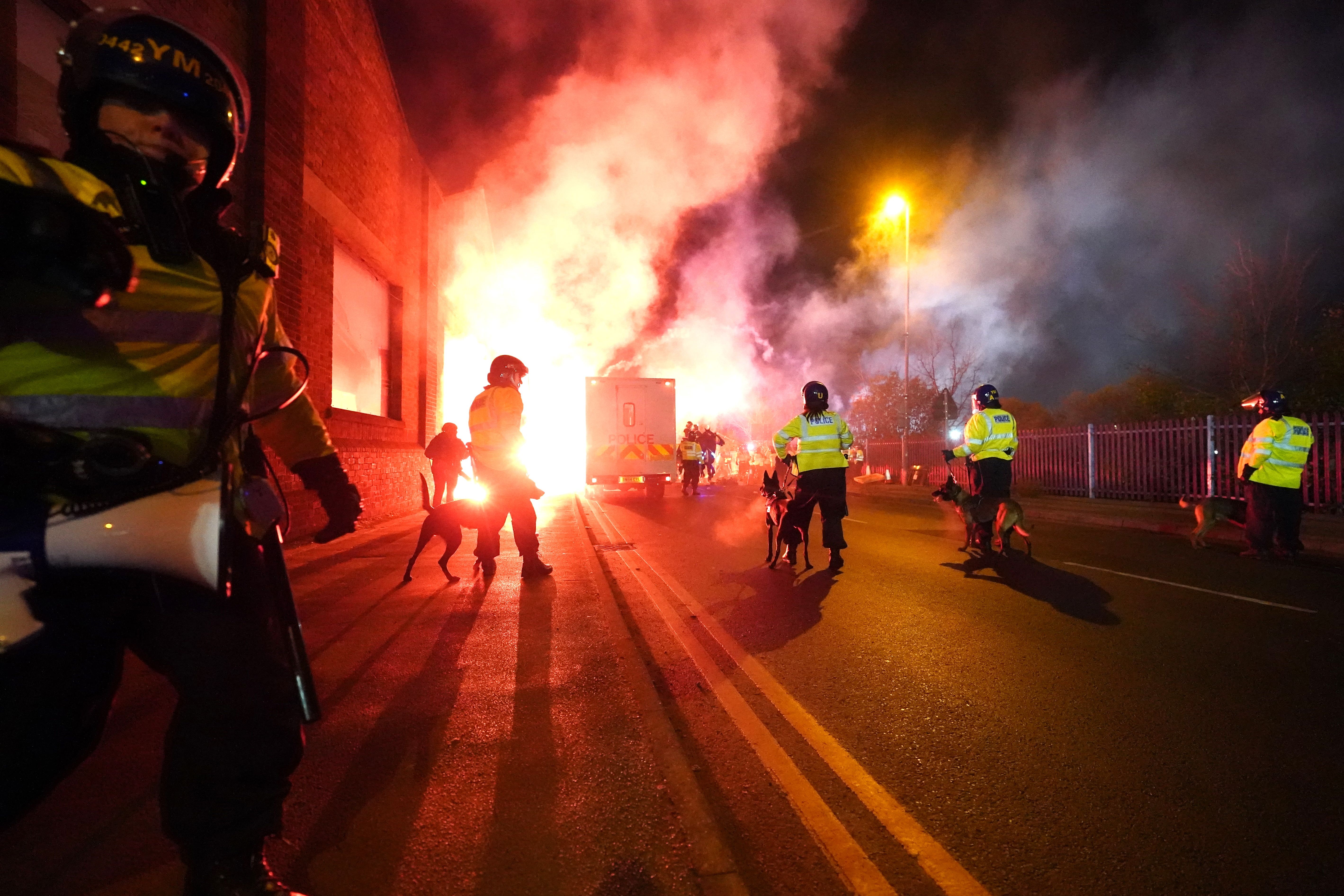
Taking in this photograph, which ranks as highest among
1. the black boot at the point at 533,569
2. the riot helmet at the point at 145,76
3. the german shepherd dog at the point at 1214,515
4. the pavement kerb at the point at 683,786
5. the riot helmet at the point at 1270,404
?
the riot helmet at the point at 145,76

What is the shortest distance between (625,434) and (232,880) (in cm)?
1617

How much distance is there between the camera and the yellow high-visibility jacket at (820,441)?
278 inches

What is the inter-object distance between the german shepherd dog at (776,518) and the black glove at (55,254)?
626 cm

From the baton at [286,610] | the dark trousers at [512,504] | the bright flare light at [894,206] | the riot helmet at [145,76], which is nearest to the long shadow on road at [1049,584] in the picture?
the dark trousers at [512,504]

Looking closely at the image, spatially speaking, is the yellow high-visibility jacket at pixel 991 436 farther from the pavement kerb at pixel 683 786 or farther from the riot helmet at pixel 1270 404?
the pavement kerb at pixel 683 786

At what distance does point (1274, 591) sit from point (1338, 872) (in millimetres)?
4967

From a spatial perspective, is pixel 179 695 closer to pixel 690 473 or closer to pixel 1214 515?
pixel 1214 515

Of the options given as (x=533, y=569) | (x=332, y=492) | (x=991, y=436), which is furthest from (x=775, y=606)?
(x=332, y=492)

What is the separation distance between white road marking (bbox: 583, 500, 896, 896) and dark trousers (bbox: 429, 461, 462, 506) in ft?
14.3

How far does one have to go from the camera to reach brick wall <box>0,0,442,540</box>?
28.8 feet

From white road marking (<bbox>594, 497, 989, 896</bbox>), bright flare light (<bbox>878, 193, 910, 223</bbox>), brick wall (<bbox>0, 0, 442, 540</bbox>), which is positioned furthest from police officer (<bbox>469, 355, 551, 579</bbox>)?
bright flare light (<bbox>878, 193, 910, 223</bbox>)

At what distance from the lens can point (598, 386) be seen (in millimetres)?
17656

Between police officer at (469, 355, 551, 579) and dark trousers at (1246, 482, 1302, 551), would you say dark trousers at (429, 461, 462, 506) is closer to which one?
police officer at (469, 355, 551, 579)

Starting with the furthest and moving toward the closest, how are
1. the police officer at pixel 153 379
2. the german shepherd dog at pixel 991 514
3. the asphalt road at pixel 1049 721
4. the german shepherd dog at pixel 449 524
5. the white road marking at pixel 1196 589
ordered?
1. the german shepherd dog at pixel 991 514
2. the german shepherd dog at pixel 449 524
3. the white road marking at pixel 1196 589
4. the asphalt road at pixel 1049 721
5. the police officer at pixel 153 379
